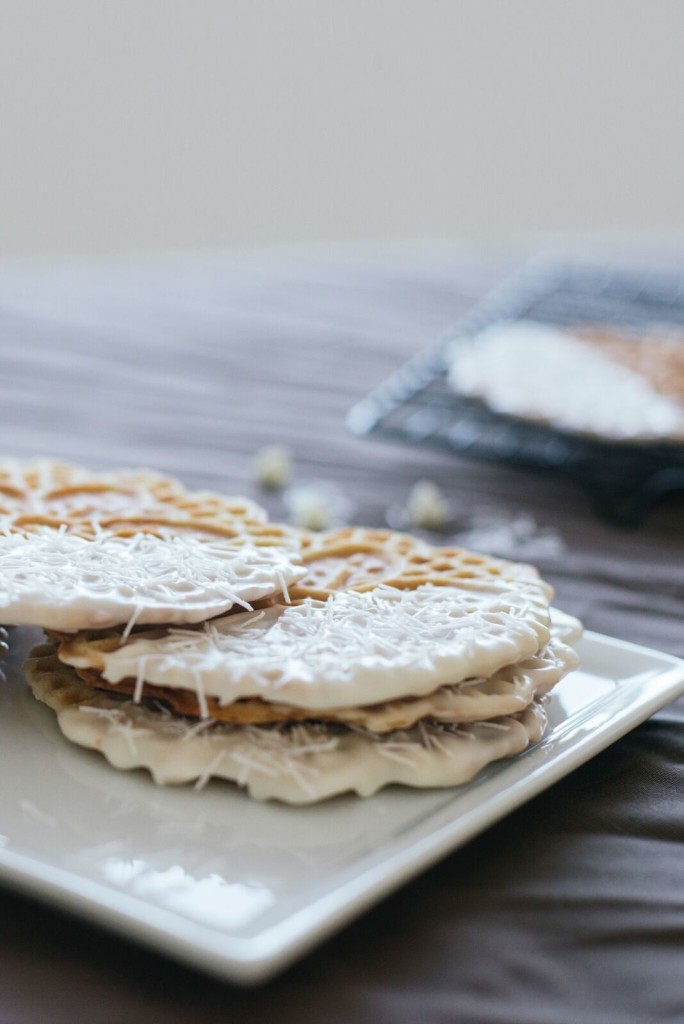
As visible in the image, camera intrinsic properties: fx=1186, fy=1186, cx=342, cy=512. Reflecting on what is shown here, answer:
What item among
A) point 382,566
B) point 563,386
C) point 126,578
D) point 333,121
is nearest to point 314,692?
→ point 126,578

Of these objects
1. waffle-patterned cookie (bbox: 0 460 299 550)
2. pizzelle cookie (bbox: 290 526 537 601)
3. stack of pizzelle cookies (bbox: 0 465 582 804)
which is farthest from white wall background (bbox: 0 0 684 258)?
stack of pizzelle cookies (bbox: 0 465 582 804)

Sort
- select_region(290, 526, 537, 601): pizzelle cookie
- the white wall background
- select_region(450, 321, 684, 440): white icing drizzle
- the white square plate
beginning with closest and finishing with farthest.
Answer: the white square plate → select_region(290, 526, 537, 601): pizzelle cookie → select_region(450, 321, 684, 440): white icing drizzle → the white wall background

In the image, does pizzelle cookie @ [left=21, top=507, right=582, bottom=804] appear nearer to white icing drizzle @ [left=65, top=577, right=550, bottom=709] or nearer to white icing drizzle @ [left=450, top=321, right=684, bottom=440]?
white icing drizzle @ [left=65, top=577, right=550, bottom=709]

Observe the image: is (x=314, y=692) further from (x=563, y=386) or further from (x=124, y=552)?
(x=563, y=386)

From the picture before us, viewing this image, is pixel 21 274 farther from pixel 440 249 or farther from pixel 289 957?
pixel 289 957

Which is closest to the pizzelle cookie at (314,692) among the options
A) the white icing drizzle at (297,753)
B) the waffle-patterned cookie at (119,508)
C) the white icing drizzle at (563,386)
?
the white icing drizzle at (297,753)

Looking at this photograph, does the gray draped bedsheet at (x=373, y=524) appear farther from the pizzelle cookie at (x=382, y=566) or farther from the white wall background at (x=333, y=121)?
the white wall background at (x=333, y=121)
